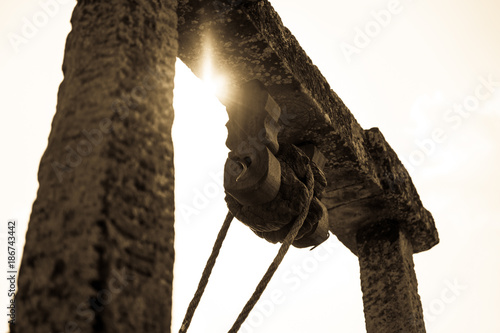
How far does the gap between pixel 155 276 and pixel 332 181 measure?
2.10m

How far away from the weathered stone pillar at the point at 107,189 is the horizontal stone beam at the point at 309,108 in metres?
0.66

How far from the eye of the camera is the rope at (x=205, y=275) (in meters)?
2.12

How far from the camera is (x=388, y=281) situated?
3236 millimetres

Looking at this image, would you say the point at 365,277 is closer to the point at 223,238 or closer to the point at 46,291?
the point at 223,238

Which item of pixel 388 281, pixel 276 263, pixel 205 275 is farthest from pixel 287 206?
pixel 388 281

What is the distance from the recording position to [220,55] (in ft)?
7.54

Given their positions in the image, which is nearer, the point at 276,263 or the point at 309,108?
the point at 276,263

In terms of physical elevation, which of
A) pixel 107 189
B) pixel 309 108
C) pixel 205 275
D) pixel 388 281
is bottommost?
pixel 107 189

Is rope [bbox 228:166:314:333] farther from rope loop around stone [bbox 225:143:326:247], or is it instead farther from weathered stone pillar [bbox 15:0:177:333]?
weathered stone pillar [bbox 15:0:177:333]

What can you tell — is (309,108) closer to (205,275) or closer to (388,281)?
(205,275)

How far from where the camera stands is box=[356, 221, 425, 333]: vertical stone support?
10.1 feet

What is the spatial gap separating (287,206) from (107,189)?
1.36 m

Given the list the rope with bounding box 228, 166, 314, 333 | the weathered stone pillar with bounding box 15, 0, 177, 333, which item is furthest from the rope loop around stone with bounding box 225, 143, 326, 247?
the weathered stone pillar with bounding box 15, 0, 177, 333

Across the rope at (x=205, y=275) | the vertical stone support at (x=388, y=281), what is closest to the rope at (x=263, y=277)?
the rope at (x=205, y=275)
